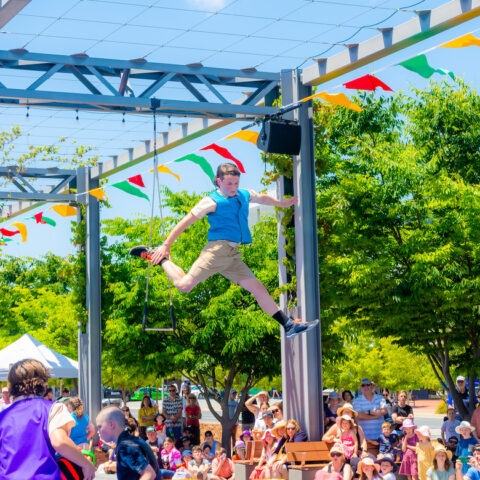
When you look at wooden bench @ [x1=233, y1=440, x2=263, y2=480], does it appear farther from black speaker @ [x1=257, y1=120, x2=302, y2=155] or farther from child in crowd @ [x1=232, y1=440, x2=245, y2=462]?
black speaker @ [x1=257, y1=120, x2=302, y2=155]

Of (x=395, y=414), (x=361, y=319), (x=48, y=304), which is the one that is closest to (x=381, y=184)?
(x=361, y=319)

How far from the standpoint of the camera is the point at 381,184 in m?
16.6

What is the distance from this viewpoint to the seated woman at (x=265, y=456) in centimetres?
1184

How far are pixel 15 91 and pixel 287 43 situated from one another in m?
3.80

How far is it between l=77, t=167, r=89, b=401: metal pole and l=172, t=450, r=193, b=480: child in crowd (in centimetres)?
585

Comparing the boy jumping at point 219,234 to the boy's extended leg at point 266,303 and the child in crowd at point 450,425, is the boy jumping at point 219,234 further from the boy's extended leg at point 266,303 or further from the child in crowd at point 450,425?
the child in crowd at point 450,425

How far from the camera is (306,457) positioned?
37.1 feet

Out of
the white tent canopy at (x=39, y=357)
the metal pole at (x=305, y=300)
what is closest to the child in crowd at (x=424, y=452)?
the metal pole at (x=305, y=300)

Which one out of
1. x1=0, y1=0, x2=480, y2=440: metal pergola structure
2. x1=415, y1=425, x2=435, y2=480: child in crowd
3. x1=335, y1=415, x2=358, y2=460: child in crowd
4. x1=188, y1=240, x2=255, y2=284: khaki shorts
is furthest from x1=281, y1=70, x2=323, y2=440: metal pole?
x1=188, y1=240, x2=255, y2=284: khaki shorts

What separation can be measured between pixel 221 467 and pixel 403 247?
18.9 ft

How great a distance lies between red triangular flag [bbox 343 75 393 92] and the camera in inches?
380

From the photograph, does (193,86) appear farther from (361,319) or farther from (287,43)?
(361,319)

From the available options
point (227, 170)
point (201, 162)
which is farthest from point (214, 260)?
point (201, 162)

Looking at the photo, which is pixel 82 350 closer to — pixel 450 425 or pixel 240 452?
pixel 240 452
